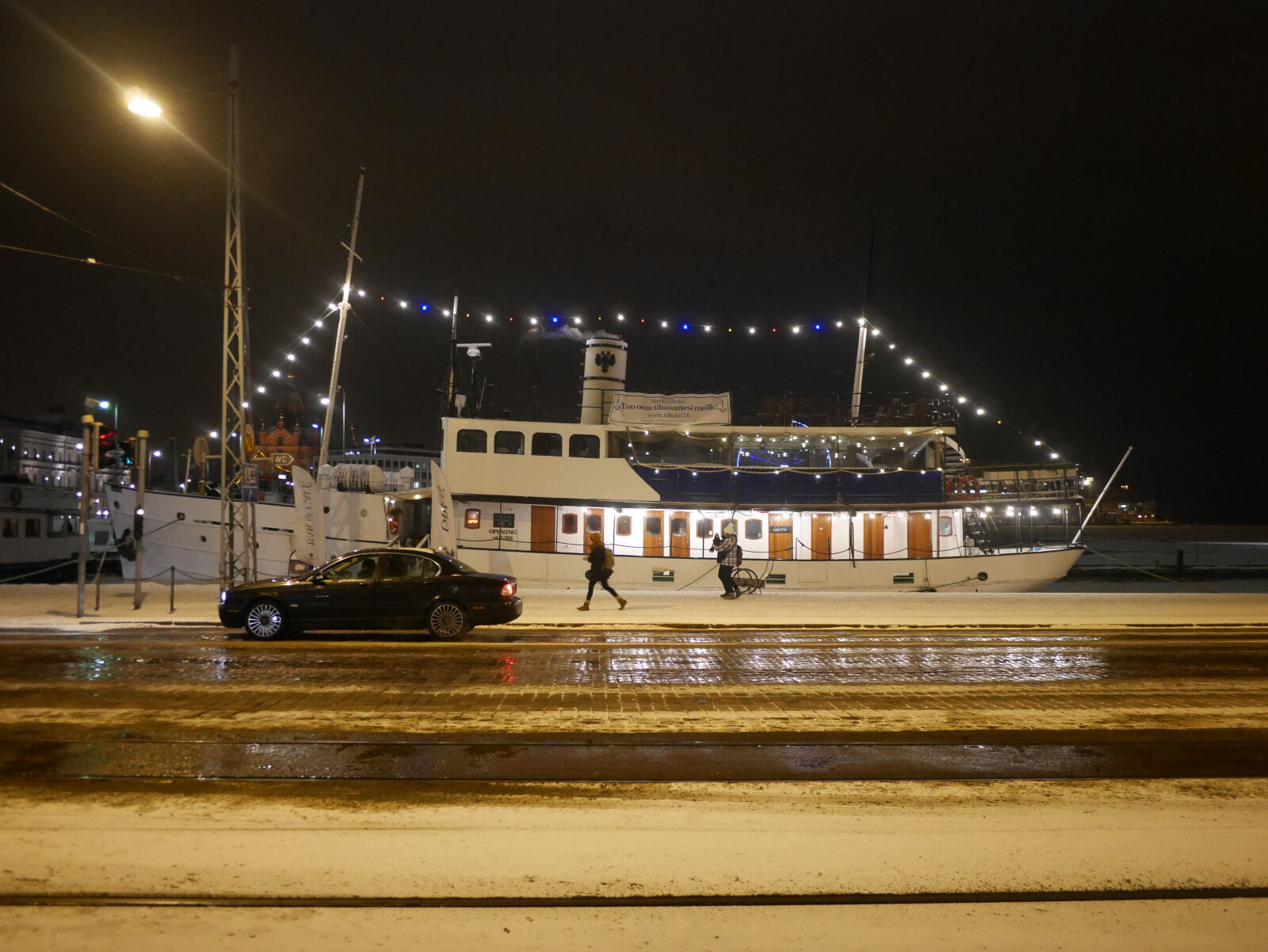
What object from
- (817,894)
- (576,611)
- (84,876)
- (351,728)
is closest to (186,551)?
(576,611)

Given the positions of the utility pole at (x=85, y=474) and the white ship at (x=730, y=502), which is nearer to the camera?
the utility pole at (x=85, y=474)

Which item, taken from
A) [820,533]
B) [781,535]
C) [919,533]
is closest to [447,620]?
[781,535]

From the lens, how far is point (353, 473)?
23.3m

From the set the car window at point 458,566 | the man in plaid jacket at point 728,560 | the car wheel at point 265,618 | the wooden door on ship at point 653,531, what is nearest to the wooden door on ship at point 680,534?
the wooden door on ship at point 653,531

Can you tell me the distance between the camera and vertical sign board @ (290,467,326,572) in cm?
1961

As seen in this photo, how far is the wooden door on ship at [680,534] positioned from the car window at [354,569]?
1194 centimetres

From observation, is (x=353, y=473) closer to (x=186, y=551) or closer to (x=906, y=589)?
(x=186, y=551)

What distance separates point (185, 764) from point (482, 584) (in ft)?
22.6

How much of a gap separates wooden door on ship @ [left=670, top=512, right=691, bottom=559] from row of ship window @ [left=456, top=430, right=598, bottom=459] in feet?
9.38

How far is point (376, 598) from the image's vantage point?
41.2 ft

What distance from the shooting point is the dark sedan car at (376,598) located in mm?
12508

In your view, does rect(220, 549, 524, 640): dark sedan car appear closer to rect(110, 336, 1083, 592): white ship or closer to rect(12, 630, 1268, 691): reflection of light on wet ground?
rect(12, 630, 1268, 691): reflection of light on wet ground

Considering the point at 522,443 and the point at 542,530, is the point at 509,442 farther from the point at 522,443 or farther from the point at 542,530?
the point at 542,530

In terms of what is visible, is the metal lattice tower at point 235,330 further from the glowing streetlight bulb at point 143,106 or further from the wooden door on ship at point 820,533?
the wooden door on ship at point 820,533
